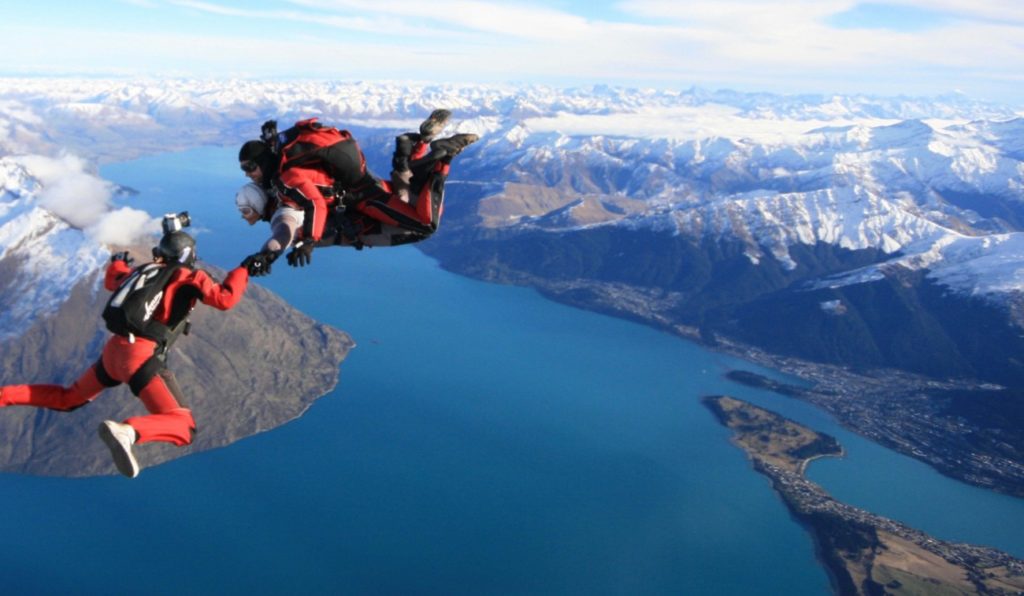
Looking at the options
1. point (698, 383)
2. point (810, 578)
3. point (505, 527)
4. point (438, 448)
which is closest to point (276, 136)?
point (505, 527)

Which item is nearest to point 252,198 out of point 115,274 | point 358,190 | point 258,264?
point 258,264

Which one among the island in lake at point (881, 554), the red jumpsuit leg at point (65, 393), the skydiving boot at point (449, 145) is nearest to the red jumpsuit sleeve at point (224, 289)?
the red jumpsuit leg at point (65, 393)

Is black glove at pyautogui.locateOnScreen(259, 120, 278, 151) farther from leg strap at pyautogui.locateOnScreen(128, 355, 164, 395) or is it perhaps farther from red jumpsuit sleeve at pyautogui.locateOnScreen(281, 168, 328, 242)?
leg strap at pyautogui.locateOnScreen(128, 355, 164, 395)

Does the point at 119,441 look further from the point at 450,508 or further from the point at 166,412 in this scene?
the point at 450,508

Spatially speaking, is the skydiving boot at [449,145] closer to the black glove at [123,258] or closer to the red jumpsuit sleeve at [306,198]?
the red jumpsuit sleeve at [306,198]

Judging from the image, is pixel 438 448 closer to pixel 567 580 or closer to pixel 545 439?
pixel 545 439
